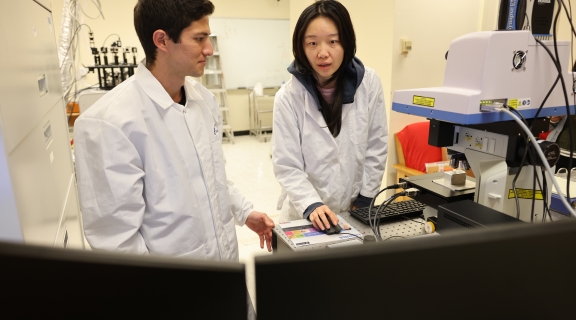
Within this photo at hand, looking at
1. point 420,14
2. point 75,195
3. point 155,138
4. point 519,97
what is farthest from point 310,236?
point 420,14

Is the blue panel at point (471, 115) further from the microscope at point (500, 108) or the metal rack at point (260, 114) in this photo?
the metal rack at point (260, 114)

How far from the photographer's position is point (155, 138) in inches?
39.8

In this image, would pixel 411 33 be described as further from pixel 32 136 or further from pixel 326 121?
pixel 32 136

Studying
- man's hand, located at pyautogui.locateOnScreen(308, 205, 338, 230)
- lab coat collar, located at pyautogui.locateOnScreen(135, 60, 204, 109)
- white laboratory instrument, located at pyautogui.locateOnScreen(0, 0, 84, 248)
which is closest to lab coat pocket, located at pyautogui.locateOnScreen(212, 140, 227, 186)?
lab coat collar, located at pyautogui.locateOnScreen(135, 60, 204, 109)

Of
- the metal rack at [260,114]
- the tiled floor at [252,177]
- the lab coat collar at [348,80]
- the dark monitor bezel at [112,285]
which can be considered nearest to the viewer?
the dark monitor bezel at [112,285]

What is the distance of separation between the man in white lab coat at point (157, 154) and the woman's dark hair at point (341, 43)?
0.46 m

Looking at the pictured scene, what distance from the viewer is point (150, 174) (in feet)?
3.21

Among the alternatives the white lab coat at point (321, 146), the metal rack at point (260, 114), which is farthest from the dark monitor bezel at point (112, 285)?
the metal rack at point (260, 114)

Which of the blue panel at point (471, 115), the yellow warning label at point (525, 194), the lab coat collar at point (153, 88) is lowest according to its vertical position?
the yellow warning label at point (525, 194)

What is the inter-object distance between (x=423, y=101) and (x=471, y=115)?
0.14 m

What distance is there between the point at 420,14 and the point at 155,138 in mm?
2495

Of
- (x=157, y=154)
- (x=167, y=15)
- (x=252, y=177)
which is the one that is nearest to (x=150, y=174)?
(x=157, y=154)

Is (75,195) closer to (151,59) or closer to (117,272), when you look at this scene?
(151,59)

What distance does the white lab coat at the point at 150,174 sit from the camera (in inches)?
36.4
